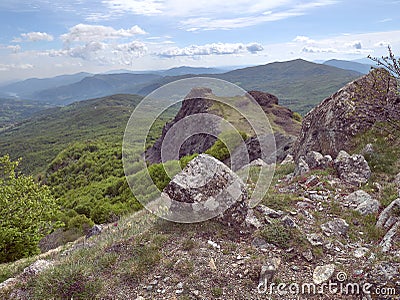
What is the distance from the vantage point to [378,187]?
12461 millimetres

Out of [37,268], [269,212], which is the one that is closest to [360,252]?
[269,212]

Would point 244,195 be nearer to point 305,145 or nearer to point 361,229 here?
point 361,229

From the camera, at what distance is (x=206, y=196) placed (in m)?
10.0

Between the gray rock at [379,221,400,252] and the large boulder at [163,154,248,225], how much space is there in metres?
4.21

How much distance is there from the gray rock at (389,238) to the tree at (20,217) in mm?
17755

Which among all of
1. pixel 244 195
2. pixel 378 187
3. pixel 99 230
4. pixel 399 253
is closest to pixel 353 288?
pixel 399 253

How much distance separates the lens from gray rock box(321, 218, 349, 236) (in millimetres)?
9898

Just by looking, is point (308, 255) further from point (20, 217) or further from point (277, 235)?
point (20, 217)

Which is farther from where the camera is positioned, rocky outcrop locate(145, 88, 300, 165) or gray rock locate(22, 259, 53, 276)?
rocky outcrop locate(145, 88, 300, 165)

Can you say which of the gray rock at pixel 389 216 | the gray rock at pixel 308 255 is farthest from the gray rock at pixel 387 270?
the gray rock at pixel 389 216

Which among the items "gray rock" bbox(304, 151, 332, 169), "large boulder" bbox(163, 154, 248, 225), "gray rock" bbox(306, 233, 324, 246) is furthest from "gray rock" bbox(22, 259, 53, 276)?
"gray rock" bbox(304, 151, 332, 169)

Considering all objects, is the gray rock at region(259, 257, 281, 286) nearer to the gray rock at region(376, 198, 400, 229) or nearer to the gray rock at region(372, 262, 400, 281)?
the gray rock at region(372, 262, 400, 281)

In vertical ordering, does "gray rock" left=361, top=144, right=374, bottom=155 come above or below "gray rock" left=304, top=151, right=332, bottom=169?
above

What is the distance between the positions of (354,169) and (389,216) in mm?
4307
